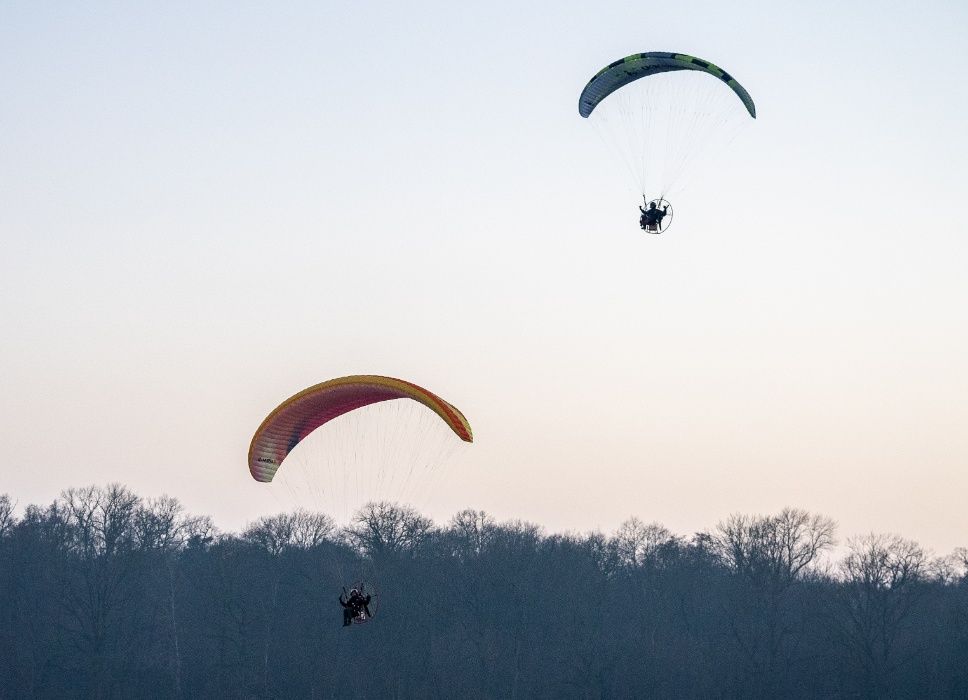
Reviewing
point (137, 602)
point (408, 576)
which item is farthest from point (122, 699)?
point (408, 576)

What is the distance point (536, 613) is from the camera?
73625mm

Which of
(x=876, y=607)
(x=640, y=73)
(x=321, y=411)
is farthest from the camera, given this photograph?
(x=876, y=607)

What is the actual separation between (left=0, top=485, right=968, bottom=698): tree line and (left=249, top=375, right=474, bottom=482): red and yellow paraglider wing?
34.5m

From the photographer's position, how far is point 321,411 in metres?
31.6

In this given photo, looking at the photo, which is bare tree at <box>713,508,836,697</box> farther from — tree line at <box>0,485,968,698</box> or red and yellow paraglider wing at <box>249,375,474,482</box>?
red and yellow paraglider wing at <box>249,375,474,482</box>

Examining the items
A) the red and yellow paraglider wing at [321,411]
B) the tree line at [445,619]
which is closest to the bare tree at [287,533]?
the tree line at [445,619]

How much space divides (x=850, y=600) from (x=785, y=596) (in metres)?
4.07

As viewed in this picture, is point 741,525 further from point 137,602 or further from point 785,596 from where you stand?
point 137,602

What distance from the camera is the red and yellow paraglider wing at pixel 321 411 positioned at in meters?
29.5

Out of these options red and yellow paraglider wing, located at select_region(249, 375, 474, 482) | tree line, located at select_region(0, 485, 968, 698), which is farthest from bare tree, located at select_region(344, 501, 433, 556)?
red and yellow paraglider wing, located at select_region(249, 375, 474, 482)

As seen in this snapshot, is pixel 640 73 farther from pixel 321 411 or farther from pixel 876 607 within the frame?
pixel 876 607

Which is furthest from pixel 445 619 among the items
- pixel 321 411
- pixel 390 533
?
pixel 321 411

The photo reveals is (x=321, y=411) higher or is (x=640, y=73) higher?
(x=640, y=73)

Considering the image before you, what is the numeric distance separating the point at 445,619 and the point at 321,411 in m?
41.4
